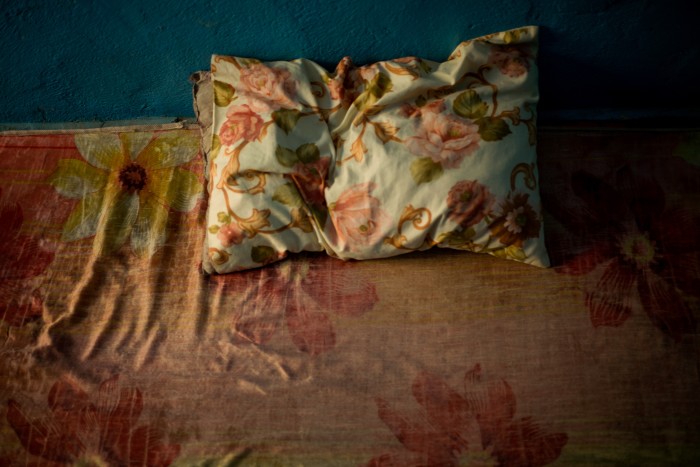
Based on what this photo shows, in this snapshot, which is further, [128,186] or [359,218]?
[128,186]

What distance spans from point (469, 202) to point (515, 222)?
0.10 metres

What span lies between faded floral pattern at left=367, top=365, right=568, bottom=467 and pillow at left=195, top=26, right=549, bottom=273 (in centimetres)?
26

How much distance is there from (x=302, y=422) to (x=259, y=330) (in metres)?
0.19

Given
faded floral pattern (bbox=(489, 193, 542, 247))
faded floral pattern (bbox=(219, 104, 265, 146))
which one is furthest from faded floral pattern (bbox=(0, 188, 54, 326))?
faded floral pattern (bbox=(489, 193, 542, 247))

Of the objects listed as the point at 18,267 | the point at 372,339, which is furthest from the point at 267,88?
the point at 18,267

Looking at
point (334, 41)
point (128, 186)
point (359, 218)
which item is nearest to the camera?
point (359, 218)

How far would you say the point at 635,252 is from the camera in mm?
1020

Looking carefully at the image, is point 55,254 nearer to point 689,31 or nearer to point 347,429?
point 347,429

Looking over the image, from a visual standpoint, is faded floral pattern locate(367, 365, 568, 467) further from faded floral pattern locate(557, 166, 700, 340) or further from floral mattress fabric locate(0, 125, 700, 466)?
faded floral pattern locate(557, 166, 700, 340)

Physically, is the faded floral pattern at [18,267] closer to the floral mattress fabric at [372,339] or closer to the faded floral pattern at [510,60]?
the floral mattress fabric at [372,339]

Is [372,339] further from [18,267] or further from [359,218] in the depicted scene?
[18,267]

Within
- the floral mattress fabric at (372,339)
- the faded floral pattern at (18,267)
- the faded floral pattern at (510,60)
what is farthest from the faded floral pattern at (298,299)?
the faded floral pattern at (510,60)

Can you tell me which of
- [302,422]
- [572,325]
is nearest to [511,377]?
[572,325]

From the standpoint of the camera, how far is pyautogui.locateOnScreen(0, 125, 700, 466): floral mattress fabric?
90 centimetres
